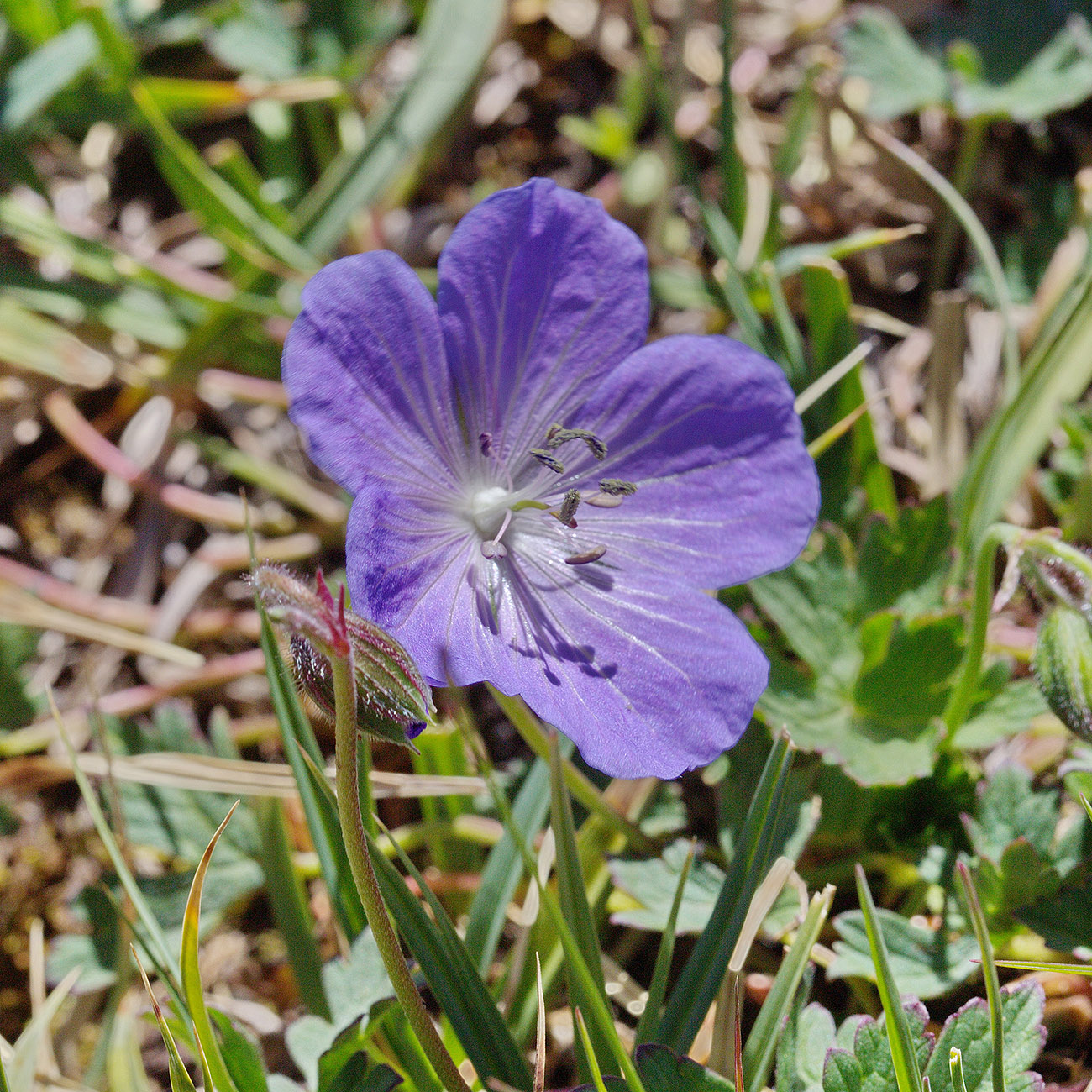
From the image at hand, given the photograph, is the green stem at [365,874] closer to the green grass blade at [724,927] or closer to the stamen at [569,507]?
the green grass blade at [724,927]

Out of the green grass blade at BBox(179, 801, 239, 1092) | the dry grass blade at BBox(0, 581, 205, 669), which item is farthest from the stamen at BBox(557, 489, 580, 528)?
the dry grass blade at BBox(0, 581, 205, 669)

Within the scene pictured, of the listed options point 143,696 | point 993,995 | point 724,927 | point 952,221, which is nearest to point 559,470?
point 724,927

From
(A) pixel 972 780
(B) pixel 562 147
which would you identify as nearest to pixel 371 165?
(B) pixel 562 147

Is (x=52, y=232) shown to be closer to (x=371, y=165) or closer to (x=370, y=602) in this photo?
(x=371, y=165)

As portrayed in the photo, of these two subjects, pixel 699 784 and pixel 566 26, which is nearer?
pixel 699 784

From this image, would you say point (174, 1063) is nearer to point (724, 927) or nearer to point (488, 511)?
point (724, 927)

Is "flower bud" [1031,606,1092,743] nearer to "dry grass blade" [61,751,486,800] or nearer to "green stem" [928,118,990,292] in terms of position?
"dry grass blade" [61,751,486,800]
